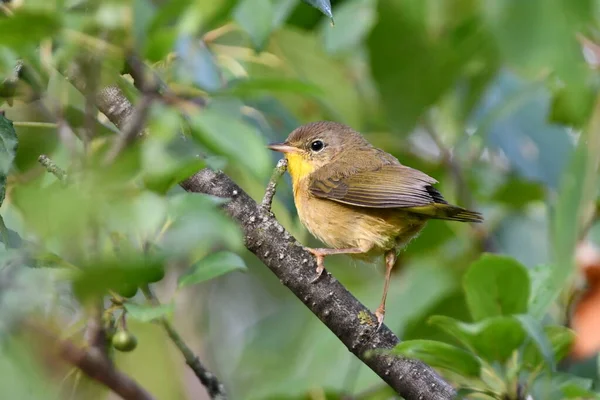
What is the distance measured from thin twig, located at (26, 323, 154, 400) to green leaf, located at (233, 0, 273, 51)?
135 cm

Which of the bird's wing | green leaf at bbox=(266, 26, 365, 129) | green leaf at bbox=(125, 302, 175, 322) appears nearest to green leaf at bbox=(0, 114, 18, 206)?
green leaf at bbox=(125, 302, 175, 322)

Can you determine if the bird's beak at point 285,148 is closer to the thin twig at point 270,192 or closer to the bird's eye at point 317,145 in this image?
the bird's eye at point 317,145

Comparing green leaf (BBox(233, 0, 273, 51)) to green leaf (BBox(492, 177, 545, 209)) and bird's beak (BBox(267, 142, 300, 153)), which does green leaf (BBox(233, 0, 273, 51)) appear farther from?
green leaf (BBox(492, 177, 545, 209))

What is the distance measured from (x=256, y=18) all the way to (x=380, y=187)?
5.98 feet

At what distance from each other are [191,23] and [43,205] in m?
0.39

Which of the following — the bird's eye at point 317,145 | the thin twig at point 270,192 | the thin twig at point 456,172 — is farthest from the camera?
the bird's eye at point 317,145

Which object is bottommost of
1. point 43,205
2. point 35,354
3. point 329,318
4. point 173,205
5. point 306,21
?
point 35,354

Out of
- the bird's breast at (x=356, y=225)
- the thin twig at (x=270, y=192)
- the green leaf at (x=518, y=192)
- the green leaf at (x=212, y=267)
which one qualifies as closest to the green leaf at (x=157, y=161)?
the green leaf at (x=212, y=267)

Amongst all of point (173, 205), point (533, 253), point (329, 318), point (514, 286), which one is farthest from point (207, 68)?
point (533, 253)

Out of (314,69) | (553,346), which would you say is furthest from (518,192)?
(553,346)

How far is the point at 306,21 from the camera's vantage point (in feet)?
12.9

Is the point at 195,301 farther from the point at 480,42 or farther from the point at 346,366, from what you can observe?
the point at 480,42

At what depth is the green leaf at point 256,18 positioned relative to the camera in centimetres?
244

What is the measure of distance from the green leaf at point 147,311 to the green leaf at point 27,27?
840mm
